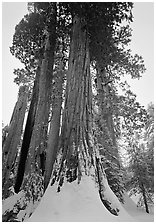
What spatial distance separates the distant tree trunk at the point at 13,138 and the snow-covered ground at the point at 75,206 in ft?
8.76

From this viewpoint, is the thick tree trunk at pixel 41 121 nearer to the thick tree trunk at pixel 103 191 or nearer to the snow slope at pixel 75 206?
the snow slope at pixel 75 206

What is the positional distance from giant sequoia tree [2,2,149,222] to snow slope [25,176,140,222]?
179mm

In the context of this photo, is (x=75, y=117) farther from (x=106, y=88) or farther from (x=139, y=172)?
(x=106, y=88)

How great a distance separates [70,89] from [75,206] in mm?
2425

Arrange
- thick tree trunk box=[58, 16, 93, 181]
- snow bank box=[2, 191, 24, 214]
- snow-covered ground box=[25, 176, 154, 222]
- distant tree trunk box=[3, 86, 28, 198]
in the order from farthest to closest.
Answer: distant tree trunk box=[3, 86, 28, 198] → snow bank box=[2, 191, 24, 214] → thick tree trunk box=[58, 16, 93, 181] → snow-covered ground box=[25, 176, 154, 222]

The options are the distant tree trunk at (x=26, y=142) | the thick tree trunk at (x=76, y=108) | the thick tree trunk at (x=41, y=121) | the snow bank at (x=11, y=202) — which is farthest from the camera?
the distant tree trunk at (x=26, y=142)

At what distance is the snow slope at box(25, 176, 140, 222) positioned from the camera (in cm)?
254

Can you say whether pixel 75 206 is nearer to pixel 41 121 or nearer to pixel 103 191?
pixel 103 191

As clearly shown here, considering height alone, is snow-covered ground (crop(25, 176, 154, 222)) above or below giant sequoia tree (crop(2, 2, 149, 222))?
below

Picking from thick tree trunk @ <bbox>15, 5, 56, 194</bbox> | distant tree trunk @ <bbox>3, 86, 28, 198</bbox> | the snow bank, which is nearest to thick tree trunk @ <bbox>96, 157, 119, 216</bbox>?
thick tree trunk @ <bbox>15, 5, 56, 194</bbox>

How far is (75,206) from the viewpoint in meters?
2.73

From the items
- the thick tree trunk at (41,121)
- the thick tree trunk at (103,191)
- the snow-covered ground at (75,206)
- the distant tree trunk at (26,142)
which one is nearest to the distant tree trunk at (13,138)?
the distant tree trunk at (26,142)

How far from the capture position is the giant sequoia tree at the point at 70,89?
3549 mm

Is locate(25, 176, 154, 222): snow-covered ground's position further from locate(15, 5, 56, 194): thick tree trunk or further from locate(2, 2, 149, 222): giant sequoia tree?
locate(15, 5, 56, 194): thick tree trunk
